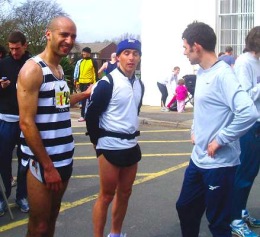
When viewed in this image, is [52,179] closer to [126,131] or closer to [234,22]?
[126,131]

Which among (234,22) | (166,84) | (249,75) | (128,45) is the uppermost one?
(234,22)

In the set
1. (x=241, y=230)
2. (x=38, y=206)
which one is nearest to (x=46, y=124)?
(x=38, y=206)

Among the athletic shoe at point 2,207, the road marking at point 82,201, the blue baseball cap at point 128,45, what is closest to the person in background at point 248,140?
the blue baseball cap at point 128,45

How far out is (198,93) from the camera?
3465 mm

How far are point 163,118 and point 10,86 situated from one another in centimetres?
832

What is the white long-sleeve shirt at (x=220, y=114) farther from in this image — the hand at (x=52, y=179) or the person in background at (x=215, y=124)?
the hand at (x=52, y=179)

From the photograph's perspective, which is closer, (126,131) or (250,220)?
(126,131)

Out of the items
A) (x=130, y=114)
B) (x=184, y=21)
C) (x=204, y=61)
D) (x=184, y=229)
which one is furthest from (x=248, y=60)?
(x=184, y=21)

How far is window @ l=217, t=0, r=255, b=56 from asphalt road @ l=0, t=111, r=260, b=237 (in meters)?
6.81

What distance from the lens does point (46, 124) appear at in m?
3.09

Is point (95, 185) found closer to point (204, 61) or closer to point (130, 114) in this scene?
point (130, 114)

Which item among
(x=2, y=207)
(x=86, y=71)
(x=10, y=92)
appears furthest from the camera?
(x=86, y=71)

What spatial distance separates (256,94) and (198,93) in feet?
3.07

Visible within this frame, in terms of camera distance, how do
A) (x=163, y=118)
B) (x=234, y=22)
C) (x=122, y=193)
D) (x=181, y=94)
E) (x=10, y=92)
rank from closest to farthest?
(x=122, y=193) → (x=10, y=92) → (x=163, y=118) → (x=181, y=94) → (x=234, y=22)
